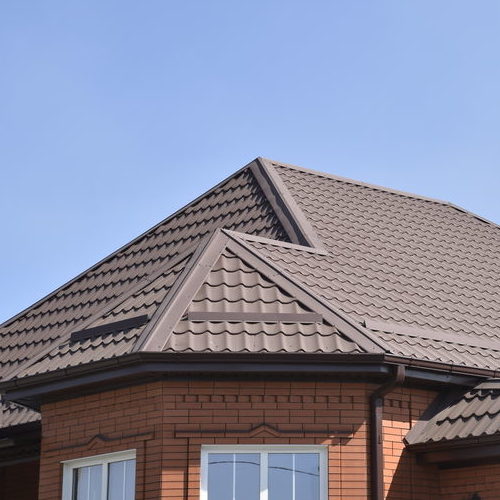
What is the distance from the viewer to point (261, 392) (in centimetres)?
1304

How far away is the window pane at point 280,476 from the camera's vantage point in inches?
504

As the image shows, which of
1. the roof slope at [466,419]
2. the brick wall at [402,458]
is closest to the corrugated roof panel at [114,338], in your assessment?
the brick wall at [402,458]

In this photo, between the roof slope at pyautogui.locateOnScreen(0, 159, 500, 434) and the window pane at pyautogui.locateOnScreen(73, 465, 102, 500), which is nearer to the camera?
the roof slope at pyautogui.locateOnScreen(0, 159, 500, 434)

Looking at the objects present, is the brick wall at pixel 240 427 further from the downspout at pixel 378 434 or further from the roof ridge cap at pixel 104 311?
the roof ridge cap at pixel 104 311

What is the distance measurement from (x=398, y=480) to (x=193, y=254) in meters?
3.67

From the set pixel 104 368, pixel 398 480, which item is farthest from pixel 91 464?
pixel 398 480

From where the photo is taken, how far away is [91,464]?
13625 mm

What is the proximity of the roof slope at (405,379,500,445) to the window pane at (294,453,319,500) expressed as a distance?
1136 millimetres

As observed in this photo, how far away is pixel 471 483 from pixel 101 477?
12.9ft

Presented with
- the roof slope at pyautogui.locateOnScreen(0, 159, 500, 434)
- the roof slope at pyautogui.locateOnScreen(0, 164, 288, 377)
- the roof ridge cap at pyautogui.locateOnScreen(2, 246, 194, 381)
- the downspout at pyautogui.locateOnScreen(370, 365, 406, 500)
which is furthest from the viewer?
the roof slope at pyautogui.locateOnScreen(0, 164, 288, 377)

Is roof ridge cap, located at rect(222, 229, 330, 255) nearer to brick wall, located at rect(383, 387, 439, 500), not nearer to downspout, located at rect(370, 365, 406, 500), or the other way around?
brick wall, located at rect(383, 387, 439, 500)

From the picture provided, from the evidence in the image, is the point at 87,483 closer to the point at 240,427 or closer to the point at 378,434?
the point at 240,427

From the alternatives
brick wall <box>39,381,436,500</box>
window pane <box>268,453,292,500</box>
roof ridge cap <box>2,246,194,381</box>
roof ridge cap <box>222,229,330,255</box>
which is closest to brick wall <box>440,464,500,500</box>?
brick wall <box>39,381,436,500</box>

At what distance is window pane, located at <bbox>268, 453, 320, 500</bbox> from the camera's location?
12.8 metres
